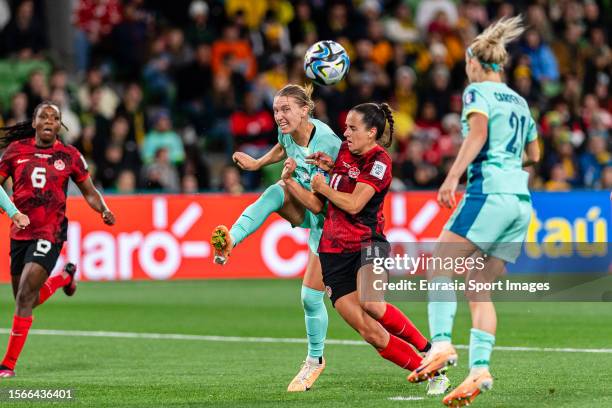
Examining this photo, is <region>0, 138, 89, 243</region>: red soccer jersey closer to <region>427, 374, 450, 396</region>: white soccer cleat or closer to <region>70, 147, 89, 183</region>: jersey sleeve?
<region>70, 147, 89, 183</region>: jersey sleeve

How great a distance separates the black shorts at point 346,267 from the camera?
8812mm

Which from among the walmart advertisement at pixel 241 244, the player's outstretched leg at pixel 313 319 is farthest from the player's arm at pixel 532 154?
the walmart advertisement at pixel 241 244

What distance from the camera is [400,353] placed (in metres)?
9.02

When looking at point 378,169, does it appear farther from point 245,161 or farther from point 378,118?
point 245,161

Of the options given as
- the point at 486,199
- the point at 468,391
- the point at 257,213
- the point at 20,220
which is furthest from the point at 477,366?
the point at 20,220

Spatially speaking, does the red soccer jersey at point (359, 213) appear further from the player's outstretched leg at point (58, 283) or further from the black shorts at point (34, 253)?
the player's outstretched leg at point (58, 283)

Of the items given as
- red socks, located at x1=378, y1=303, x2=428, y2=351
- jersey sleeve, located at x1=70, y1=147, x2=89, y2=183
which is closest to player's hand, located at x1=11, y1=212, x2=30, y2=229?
jersey sleeve, located at x1=70, y1=147, x2=89, y2=183

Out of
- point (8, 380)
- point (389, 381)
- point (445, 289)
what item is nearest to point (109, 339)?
point (8, 380)

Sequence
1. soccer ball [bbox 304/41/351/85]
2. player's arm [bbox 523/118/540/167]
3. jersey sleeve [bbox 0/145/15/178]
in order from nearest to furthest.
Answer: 1. player's arm [bbox 523/118/540/167]
2. soccer ball [bbox 304/41/351/85]
3. jersey sleeve [bbox 0/145/15/178]

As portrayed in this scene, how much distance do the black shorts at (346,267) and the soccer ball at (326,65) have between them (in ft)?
5.51

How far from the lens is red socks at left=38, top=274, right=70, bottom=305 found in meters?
11.4

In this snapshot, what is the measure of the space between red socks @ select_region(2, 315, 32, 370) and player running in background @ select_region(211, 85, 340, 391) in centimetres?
230

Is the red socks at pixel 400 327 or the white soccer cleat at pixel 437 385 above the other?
the red socks at pixel 400 327

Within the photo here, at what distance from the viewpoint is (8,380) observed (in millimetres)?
10109
